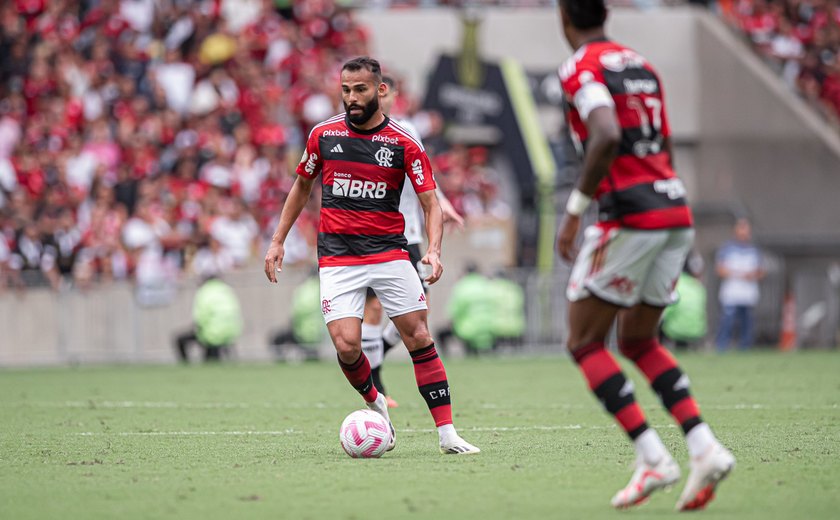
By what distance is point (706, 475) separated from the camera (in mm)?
6035

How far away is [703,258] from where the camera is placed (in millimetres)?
25984

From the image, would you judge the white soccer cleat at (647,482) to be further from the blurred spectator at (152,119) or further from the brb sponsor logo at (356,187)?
the blurred spectator at (152,119)

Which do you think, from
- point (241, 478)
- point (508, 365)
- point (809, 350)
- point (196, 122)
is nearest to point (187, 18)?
point (196, 122)

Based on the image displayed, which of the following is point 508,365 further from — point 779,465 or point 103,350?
point 779,465

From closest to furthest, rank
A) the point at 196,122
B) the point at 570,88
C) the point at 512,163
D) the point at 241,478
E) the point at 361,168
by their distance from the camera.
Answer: the point at 570,88 → the point at 241,478 → the point at 361,168 → the point at 196,122 → the point at 512,163

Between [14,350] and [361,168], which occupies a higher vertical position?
[361,168]

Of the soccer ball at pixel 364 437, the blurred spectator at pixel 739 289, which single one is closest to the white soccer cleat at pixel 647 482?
the soccer ball at pixel 364 437

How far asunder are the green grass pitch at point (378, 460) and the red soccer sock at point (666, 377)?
1.41ft

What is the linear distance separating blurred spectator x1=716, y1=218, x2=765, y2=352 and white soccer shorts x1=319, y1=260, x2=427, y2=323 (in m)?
15.4

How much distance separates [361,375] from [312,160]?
1.42 m

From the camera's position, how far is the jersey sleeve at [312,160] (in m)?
8.69

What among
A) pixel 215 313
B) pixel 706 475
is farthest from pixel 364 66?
pixel 215 313

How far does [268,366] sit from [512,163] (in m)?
7.55

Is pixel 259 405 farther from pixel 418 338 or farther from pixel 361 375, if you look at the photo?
pixel 418 338
